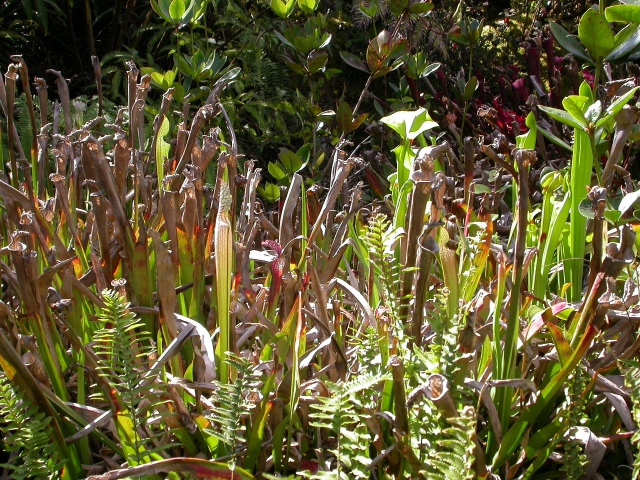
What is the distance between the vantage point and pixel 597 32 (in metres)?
1.31

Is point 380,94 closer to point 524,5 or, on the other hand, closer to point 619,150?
point 524,5

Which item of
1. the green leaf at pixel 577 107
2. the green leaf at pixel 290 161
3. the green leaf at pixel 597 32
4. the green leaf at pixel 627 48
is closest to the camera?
the green leaf at pixel 577 107

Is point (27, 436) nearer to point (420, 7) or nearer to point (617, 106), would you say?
point (617, 106)

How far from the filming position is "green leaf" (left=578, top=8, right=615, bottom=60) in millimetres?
1301

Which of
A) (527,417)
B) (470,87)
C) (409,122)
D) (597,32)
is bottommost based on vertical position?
(527,417)

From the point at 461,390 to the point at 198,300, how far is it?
46cm

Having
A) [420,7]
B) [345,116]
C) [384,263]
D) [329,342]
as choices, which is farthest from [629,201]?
[420,7]

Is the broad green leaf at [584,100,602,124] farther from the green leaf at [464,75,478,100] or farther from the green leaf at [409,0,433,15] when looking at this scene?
the green leaf at [464,75,478,100]

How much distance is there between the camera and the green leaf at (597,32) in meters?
1.30

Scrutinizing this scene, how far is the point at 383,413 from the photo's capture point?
0.89 metres

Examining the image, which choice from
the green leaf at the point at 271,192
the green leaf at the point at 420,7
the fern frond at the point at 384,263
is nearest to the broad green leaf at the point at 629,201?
the fern frond at the point at 384,263

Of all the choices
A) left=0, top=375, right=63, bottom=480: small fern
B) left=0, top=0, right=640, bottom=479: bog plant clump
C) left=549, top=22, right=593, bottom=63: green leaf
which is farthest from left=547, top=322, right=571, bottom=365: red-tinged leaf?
left=549, top=22, right=593, bottom=63: green leaf

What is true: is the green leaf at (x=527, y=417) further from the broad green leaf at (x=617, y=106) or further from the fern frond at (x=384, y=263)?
the broad green leaf at (x=617, y=106)

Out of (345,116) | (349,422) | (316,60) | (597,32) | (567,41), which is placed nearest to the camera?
(349,422)
